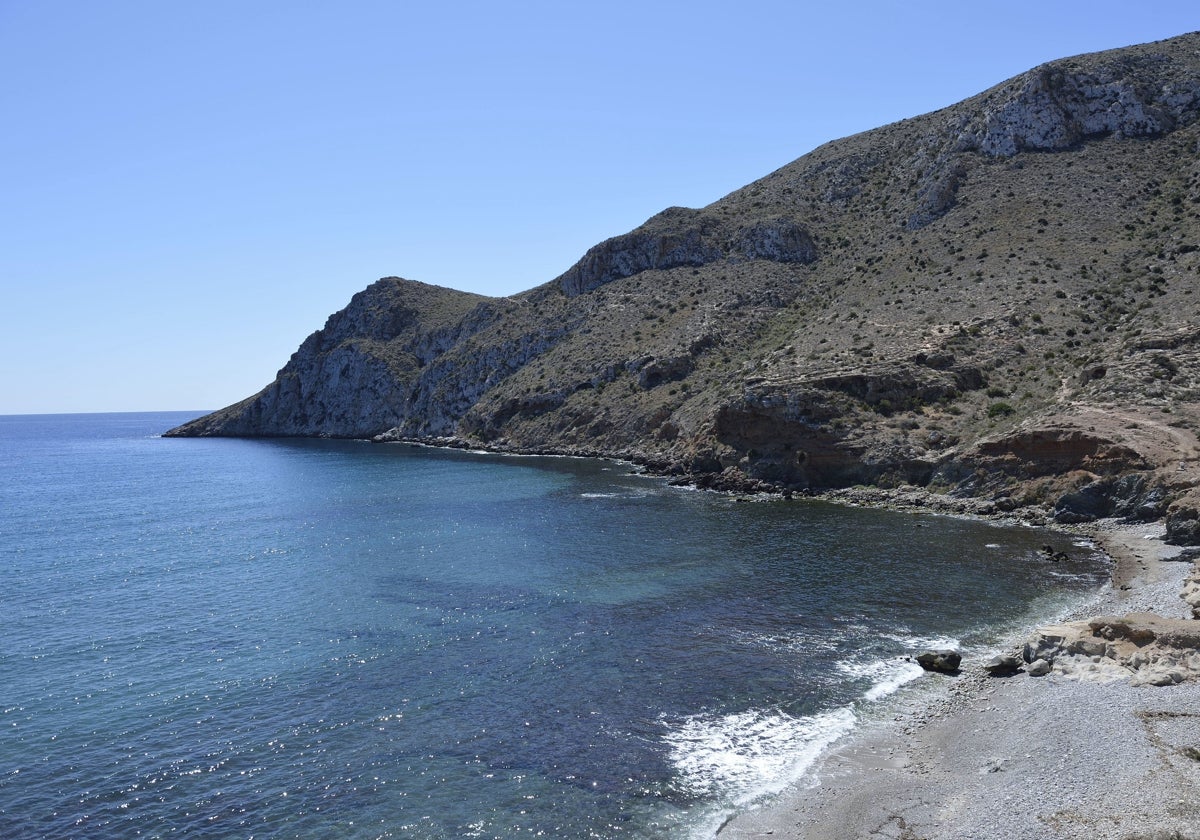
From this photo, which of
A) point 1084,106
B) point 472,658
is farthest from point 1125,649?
point 1084,106

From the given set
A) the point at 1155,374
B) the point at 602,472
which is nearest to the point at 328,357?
the point at 602,472

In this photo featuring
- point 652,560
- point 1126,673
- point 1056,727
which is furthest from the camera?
point 652,560

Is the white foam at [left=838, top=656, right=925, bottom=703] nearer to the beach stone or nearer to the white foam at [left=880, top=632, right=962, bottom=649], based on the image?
the white foam at [left=880, top=632, right=962, bottom=649]

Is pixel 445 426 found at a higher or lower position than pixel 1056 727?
higher

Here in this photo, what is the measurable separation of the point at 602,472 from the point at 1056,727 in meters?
64.0

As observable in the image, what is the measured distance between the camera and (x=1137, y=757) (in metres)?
19.1

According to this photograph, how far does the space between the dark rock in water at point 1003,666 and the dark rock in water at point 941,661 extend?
1.00 m

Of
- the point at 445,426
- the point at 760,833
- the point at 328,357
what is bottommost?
the point at 760,833

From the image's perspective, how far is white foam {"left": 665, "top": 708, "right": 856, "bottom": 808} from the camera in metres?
20.5

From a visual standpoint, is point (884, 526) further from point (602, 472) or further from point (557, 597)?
point (602, 472)

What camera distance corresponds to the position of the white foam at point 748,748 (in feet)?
67.3

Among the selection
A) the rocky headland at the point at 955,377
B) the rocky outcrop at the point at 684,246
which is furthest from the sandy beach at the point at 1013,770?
the rocky outcrop at the point at 684,246

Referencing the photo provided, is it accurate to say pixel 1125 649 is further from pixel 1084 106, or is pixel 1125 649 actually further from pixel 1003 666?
pixel 1084 106

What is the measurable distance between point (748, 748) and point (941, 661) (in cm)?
900
